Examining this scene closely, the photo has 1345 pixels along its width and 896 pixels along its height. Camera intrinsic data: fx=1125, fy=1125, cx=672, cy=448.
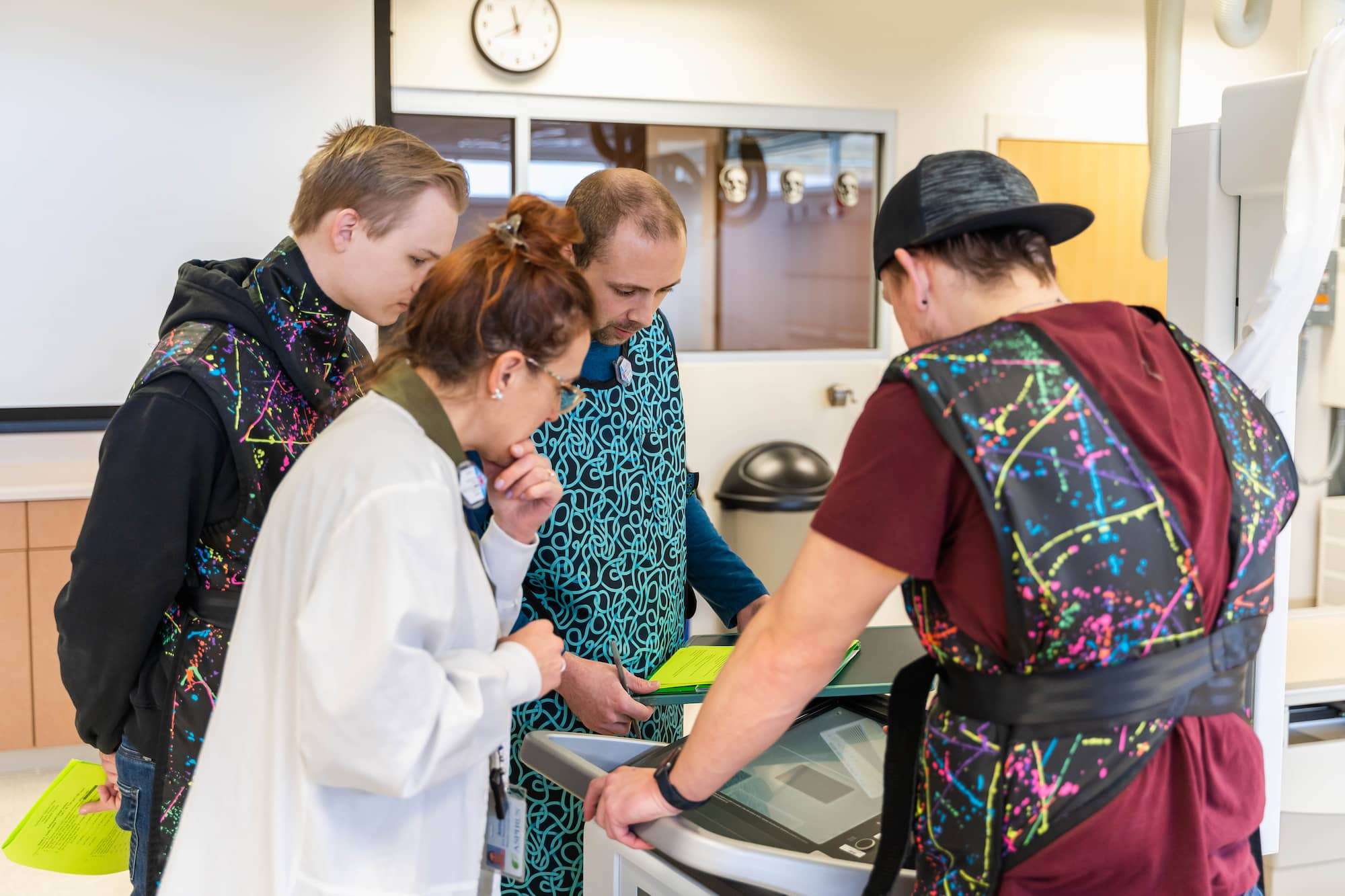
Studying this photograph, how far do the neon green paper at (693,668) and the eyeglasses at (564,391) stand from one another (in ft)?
1.48

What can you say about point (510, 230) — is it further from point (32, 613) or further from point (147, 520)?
point (32, 613)

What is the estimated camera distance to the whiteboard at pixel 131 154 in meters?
3.81

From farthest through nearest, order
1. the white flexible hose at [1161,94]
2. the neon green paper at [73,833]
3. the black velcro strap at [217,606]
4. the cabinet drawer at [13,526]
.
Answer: the white flexible hose at [1161,94] < the cabinet drawer at [13,526] < the neon green paper at [73,833] < the black velcro strap at [217,606]

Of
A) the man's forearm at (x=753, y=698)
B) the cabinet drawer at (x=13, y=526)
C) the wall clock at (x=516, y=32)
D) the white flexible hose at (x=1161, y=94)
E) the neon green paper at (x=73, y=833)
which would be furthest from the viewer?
the wall clock at (x=516, y=32)

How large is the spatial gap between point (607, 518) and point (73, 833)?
3.00ft

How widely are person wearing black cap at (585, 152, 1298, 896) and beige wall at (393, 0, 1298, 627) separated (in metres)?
3.69

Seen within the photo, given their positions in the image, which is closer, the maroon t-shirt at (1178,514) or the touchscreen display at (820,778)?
the maroon t-shirt at (1178,514)

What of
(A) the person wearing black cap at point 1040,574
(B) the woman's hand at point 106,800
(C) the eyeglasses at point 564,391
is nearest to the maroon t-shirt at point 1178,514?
(A) the person wearing black cap at point 1040,574

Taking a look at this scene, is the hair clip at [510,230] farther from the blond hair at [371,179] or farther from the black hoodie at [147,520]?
the black hoodie at [147,520]

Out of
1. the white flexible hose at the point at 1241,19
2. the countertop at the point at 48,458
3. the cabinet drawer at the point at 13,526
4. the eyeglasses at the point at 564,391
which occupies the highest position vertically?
the white flexible hose at the point at 1241,19

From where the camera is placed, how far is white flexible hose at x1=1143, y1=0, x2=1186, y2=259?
13.3 feet

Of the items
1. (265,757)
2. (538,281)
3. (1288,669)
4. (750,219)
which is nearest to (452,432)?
(538,281)

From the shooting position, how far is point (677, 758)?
1210 mm

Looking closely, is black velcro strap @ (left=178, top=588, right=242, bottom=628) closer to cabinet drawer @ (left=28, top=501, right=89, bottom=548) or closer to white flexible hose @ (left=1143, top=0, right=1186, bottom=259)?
cabinet drawer @ (left=28, top=501, right=89, bottom=548)
